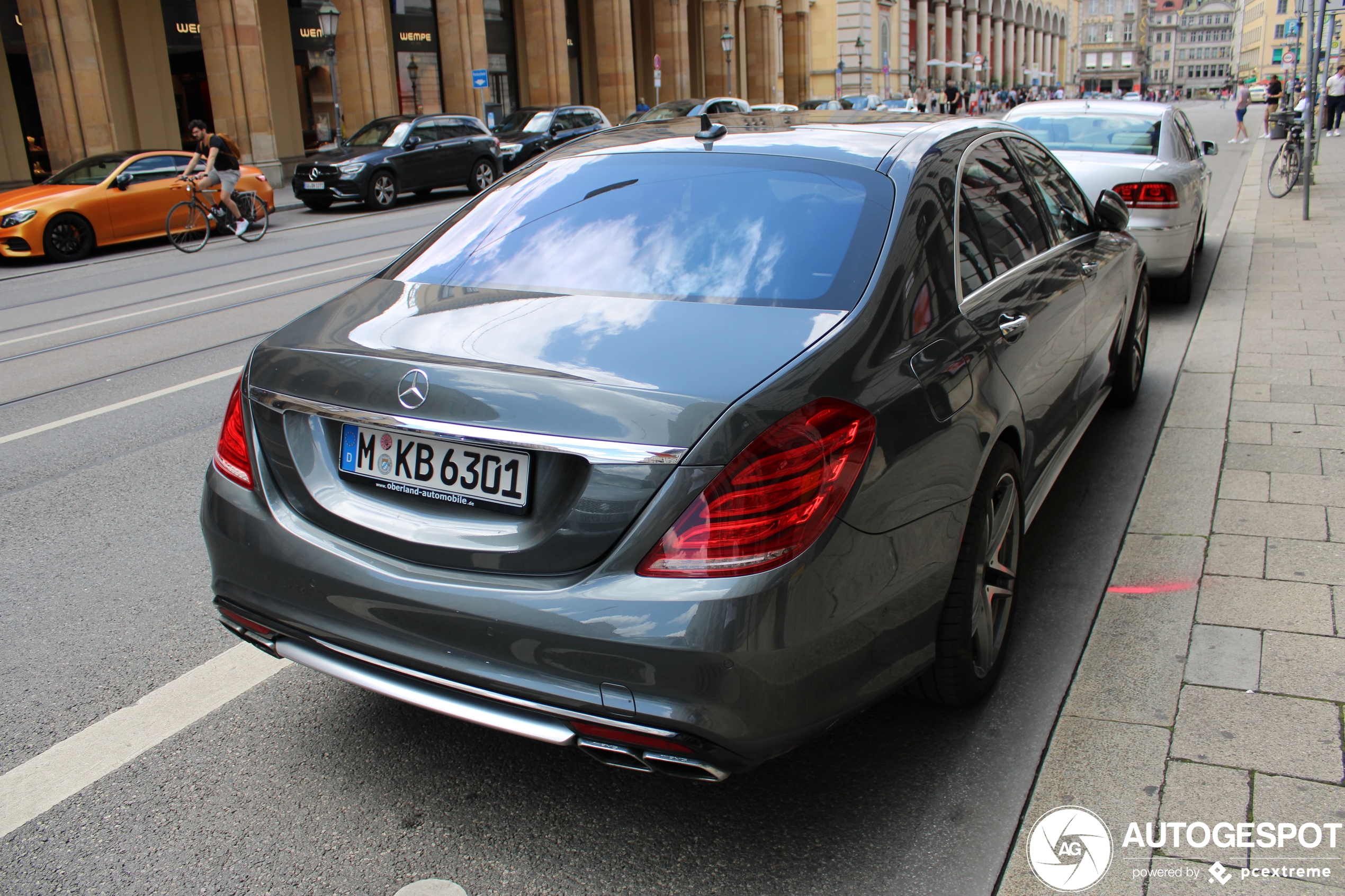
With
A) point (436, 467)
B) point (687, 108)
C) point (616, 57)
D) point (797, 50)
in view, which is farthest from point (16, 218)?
point (797, 50)

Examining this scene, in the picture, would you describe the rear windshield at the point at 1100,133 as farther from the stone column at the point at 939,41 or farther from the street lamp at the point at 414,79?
the stone column at the point at 939,41

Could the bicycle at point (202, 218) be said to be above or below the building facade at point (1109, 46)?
below

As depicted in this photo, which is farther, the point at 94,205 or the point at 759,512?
the point at 94,205

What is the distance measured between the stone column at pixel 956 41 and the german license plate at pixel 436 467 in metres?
106

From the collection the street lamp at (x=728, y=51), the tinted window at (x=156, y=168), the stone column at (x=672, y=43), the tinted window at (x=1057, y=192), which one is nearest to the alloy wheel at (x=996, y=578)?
the tinted window at (x=1057, y=192)

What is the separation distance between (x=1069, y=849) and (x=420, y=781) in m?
1.55

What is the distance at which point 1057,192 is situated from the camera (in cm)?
445

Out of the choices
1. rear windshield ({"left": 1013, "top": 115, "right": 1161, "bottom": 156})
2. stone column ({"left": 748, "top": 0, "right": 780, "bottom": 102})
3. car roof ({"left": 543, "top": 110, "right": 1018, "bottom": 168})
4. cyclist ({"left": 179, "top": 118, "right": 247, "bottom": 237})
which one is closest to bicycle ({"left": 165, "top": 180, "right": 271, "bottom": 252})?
cyclist ({"left": 179, "top": 118, "right": 247, "bottom": 237})

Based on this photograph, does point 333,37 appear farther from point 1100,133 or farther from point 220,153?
point 1100,133

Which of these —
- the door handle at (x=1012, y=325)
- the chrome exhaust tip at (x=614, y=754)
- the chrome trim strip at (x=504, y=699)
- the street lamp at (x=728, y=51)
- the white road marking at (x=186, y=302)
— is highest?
the street lamp at (x=728, y=51)

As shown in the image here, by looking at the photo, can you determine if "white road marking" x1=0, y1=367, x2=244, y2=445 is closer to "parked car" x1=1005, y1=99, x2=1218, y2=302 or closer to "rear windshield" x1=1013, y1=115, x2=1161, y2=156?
"parked car" x1=1005, y1=99, x2=1218, y2=302

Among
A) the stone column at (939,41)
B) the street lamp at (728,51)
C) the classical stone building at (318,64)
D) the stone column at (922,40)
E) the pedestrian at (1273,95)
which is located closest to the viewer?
the classical stone building at (318,64)

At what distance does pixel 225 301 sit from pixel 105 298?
1.73 meters

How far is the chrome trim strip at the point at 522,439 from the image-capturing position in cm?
210
